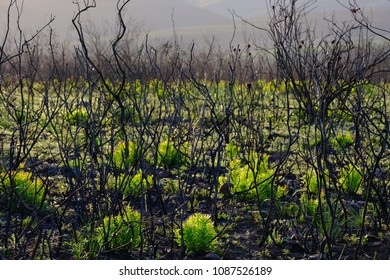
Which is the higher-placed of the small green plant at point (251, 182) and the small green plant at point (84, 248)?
the small green plant at point (251, 182)

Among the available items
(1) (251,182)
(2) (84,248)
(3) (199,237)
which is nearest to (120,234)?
(2) (84,248)

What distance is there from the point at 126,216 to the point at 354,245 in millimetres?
1298

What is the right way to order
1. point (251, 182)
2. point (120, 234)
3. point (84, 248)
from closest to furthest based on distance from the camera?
1. point (84, 248)
2. point (120, 234)
3. point (251, 182)

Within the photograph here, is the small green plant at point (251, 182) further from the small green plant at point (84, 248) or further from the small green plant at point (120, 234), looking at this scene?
the small green plant at point (84, 248)

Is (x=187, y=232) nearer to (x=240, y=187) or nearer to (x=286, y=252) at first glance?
(x=286, y=252)

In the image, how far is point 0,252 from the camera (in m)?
3.06

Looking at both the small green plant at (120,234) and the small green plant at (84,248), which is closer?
the small green plant at (84,248)

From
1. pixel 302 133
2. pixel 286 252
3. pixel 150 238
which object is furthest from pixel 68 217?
pixel 302 133

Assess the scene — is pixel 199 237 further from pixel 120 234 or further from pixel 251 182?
pixel 251 182

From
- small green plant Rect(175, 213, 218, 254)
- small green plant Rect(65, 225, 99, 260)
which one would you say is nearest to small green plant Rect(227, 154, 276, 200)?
small green plant Rect(175, 213, 218, 254)

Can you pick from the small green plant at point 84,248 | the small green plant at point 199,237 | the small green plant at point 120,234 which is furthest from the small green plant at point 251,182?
the small green plant at point 84,248

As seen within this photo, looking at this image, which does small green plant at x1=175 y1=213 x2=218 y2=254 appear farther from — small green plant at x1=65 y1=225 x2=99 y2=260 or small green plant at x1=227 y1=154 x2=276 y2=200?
small green plant at x1=227 y1=154 x2=276 y2=200

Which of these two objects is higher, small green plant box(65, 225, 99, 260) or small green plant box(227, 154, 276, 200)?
small green plant box(227, 154, 276, 200)

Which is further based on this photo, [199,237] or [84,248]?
[199,237]
